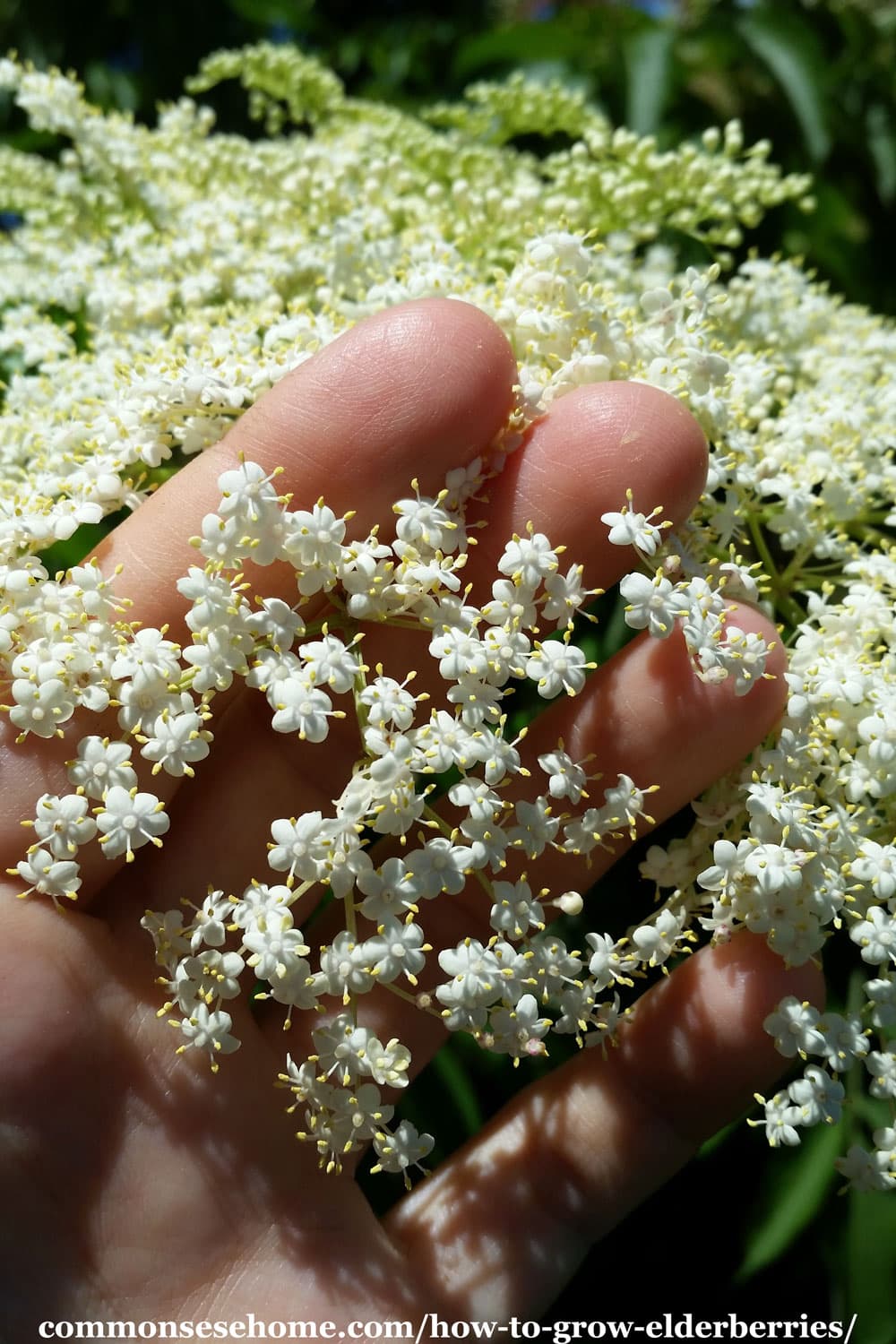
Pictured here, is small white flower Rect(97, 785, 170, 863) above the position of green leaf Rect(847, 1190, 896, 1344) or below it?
above

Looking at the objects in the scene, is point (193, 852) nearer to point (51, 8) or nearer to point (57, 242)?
point (57, 242)

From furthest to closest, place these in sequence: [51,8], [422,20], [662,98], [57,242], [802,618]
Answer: [422,20], [51,8], [662,98], [57,242], [802,618]

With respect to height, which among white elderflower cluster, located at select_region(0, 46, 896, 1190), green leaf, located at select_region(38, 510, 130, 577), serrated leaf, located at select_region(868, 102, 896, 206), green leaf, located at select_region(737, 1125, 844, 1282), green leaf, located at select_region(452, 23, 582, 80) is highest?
serrated leaf, located at select_region(868, 102, 896, 206)

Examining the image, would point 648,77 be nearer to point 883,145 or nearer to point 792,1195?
point 883,145

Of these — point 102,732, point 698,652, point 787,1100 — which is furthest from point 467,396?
point 787,1100

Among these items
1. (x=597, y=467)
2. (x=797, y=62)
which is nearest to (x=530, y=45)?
(x=797, y=62)

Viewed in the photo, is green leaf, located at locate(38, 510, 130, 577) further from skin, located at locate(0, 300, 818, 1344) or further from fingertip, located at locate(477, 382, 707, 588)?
fingertip, located at locate(477, 382, 707, 588)

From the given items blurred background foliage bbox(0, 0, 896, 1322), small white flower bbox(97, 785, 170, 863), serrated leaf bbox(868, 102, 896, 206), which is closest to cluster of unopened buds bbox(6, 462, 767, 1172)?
small white flower bbox(97, 785, 170, 863)
